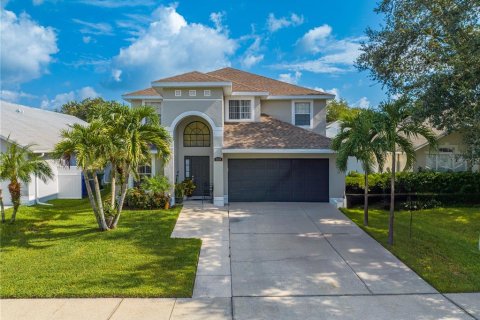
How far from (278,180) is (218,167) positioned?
10.4 ft

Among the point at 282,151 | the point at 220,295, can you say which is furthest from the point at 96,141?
the point at 282,151

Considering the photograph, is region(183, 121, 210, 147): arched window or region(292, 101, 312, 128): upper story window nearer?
region(183, 121, 210, 147): arched window

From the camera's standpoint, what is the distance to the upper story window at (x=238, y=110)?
18344 mm

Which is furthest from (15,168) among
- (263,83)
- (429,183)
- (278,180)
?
(429,183)

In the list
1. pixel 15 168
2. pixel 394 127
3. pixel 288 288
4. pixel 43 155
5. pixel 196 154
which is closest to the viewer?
pixel 288 288

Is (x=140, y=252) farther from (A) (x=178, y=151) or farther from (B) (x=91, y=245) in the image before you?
(A) (x=178, y=151)

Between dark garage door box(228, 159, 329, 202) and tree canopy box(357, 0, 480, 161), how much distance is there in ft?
17.2

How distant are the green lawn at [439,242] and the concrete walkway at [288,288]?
403 millimetres

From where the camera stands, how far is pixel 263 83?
20.7 meters

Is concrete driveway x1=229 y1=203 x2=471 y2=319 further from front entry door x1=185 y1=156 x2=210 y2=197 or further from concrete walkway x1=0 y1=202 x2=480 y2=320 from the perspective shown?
front entry door x1=185 y1=156 x2=210 y2=197

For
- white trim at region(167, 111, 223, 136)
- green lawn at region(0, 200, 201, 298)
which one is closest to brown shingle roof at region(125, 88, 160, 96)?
white trim at region(167, 111, 223, 136)

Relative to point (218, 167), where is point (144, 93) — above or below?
above

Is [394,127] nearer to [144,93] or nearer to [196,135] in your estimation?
[196,135]

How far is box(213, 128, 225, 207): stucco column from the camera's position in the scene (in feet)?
51.5
